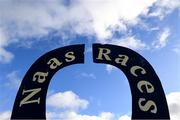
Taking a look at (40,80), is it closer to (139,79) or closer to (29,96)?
(29,96)

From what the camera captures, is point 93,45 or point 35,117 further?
point 93,45

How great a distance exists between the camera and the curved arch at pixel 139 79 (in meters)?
10.6

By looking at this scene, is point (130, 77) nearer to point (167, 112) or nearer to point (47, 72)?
point (167, 112)

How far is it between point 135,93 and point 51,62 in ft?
8.43

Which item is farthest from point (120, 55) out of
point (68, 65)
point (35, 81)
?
point (35, 81)

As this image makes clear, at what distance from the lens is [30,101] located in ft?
35.6

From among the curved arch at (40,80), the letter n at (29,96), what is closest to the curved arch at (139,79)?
the curved arch at (40,80)

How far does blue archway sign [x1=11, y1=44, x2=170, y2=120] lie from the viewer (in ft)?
35.0

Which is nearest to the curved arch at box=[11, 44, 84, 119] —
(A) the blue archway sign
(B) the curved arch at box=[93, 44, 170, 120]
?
(A) the blue archway sign

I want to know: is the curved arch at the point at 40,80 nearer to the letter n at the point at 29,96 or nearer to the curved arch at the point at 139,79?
the letter n at the point at 29,96

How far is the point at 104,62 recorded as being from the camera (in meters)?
11.6

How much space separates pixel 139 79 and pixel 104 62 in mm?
1149

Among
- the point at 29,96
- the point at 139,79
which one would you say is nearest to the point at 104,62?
the point at 139,79

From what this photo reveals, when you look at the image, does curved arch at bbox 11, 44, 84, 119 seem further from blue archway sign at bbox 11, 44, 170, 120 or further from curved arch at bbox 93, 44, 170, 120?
curved arch at bbox 93, 44, 170, 120
